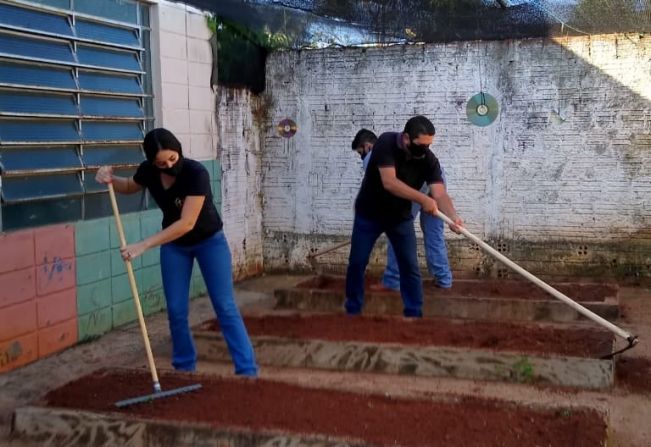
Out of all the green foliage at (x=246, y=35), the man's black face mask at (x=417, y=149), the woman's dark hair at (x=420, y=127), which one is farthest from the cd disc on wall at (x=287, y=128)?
the woman's dark hair at (x=420, y=127)

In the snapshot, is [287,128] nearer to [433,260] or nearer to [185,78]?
[185,78]

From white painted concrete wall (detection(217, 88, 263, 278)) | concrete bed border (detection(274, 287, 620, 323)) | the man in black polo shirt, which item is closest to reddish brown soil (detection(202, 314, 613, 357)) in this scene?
the man in black polo shirt

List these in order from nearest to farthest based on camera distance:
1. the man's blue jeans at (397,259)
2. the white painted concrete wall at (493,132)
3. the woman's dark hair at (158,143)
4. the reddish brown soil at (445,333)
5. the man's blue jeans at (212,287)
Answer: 1. the woman's dark hair at (158,143)
2. the man's blue jeans at (212,287)
3. the reddish brown soil at (445,333)
4. the man's blue jeans at (397,259)
5. the white painted concrete wall at (493,132)

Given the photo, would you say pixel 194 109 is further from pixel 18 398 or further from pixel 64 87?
pixel 18 398

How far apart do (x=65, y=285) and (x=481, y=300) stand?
319 centimetres

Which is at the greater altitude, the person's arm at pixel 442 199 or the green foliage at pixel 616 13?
the green foliage at pixel 616 13

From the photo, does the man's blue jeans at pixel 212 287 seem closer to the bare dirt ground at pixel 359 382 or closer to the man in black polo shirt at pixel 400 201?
the bare dirt ground at pixel 359 382

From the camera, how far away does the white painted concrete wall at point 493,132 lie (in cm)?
751

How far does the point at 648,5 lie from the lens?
23.0ft

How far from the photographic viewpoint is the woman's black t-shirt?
4.20 meters

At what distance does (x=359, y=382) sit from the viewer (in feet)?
15.5

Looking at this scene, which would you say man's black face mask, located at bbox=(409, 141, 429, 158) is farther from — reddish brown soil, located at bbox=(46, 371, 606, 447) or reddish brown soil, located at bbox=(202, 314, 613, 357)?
reddish brown soil, located at bbox=(46, 371, 606, 447)

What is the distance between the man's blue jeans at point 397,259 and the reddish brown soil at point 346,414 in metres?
1.85

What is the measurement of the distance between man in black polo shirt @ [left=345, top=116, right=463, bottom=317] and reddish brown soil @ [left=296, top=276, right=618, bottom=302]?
0.72m
